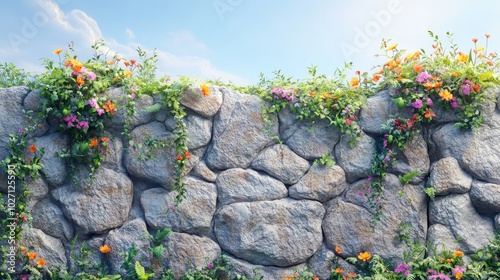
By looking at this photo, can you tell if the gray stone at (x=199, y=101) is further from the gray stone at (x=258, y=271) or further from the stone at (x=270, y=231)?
the gray stone at (x=258, y=271)

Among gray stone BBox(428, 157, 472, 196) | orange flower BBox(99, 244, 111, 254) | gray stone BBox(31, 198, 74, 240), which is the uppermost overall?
gray stone BBox(428, 157, 472, 196)

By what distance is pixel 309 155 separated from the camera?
422 cm

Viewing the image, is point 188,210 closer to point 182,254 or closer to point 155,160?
point 182,254

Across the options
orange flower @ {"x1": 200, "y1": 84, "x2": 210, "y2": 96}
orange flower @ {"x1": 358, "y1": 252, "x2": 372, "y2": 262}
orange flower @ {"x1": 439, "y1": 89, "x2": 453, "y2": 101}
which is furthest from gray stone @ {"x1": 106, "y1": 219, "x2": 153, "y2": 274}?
orange flower @ {"x1": 439, "y1": 89, "x2": 453, "y2": 101}

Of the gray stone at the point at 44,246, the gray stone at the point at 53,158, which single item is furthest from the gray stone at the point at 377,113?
the gray stone at the point at 44,246

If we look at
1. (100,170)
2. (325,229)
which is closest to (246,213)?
(325,229)

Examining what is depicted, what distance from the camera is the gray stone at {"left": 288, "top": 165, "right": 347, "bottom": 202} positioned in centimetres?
417

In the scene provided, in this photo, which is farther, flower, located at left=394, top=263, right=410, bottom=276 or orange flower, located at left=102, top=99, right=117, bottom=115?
orange flower, located at left=102, top=99, right=117, bottom=115

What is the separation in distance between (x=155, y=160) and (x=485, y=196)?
2.97 meters

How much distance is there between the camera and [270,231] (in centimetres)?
411

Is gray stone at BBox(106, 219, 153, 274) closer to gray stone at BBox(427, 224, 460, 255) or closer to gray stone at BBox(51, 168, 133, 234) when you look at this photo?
gray stone at BBox(51, 168, 133, 234)

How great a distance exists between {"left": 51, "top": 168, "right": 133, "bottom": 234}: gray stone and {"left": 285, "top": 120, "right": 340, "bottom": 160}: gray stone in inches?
62.8

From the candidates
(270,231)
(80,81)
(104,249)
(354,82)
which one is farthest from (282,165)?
(80,81)

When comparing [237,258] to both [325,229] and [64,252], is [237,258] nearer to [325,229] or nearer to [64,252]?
[325,229]
